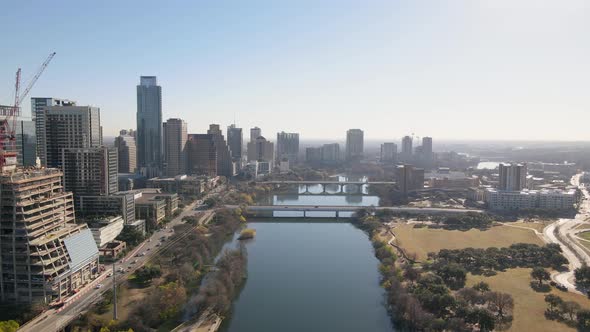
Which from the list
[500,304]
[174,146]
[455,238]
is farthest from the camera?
[174,146]

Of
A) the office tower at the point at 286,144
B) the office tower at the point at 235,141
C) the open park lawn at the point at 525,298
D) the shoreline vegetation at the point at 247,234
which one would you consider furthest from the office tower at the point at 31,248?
the office tower at the point at 286,144

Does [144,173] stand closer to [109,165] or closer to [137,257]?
[109,165]

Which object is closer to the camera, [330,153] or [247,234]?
[247,234]

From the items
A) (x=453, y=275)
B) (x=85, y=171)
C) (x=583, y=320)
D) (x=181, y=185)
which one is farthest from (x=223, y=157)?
(x=583, y=320)

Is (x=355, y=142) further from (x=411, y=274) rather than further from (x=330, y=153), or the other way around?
(x=411, y=274)

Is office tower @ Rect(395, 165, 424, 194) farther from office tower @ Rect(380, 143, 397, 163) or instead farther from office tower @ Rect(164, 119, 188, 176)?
office tower @ Rect(380, 143, 397, 163)

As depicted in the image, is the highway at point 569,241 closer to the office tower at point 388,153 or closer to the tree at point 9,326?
the tree at point 9,326
